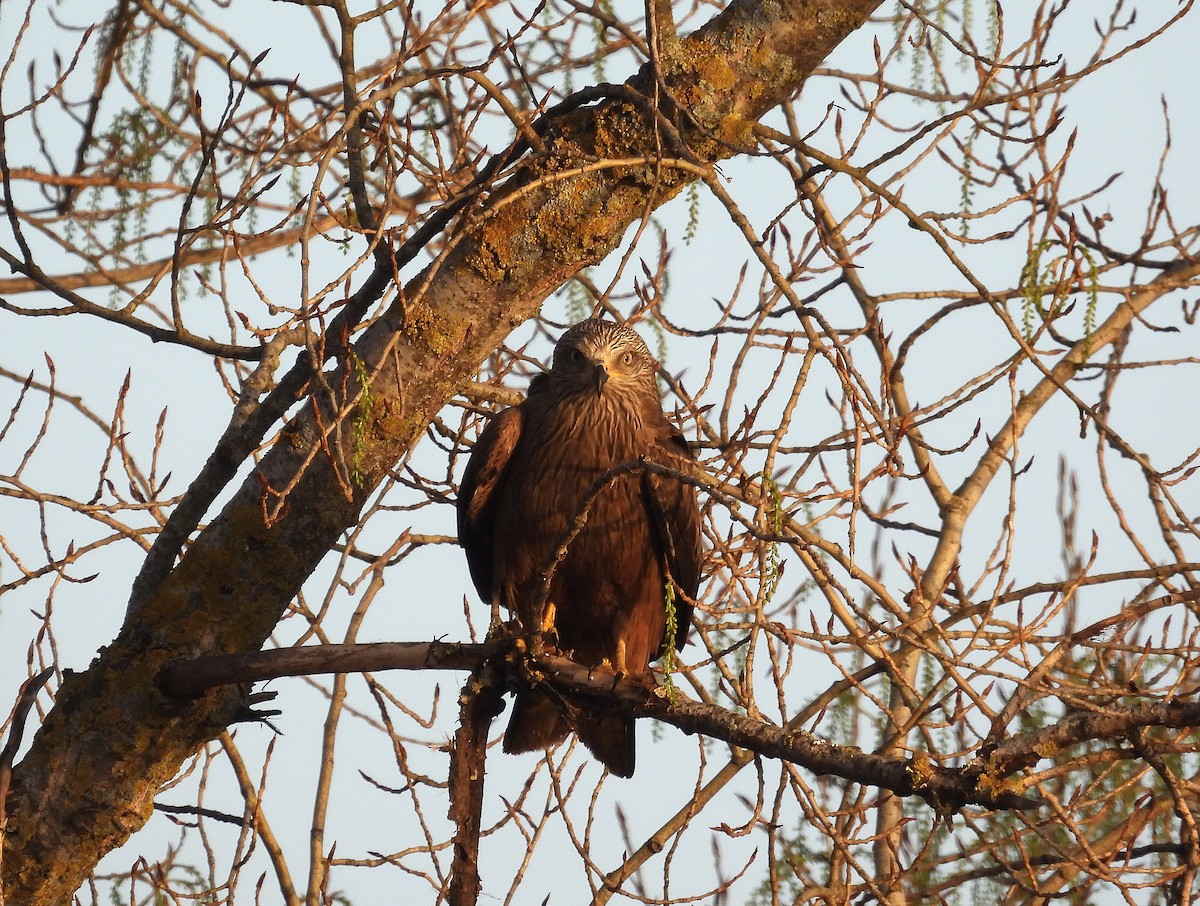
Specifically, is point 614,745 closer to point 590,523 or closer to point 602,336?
point 590,523

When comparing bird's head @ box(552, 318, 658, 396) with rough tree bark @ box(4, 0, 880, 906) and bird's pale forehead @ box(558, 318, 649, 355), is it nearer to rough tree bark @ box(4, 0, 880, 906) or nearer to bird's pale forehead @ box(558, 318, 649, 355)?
bird's pale forehead @ box(558, 318, 649, 355)

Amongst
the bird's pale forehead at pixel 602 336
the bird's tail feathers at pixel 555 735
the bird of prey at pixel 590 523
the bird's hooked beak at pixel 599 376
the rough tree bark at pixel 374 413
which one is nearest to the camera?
the rough tree bark at pixel 374 413

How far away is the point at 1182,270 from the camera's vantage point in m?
5.70

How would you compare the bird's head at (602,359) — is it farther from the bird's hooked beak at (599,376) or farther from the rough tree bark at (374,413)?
the rough tree bark at (374,413)

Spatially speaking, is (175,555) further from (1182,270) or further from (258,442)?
(1182,270)

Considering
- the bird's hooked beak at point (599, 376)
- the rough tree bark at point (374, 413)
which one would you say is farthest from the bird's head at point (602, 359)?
the rough tree bark at point (374, 413)

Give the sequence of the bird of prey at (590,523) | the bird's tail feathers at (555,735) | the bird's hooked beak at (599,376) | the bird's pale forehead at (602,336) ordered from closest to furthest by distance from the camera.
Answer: the bird of prey at (590,523) < the bird's tail feathers at (555,735) < the bird's hooked beak at (599,376) < the bird's pale forehead at (602,336)

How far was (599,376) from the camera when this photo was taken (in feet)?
16.1

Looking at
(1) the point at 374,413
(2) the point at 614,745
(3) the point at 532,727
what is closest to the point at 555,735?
(3) the point at 532,727

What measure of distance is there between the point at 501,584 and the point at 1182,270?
3.41 metres

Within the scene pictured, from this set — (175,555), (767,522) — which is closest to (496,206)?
(767,522)

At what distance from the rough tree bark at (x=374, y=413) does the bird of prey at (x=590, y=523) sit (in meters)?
0.95

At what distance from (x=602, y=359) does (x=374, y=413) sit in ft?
5.07

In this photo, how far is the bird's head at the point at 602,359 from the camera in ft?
16.2
